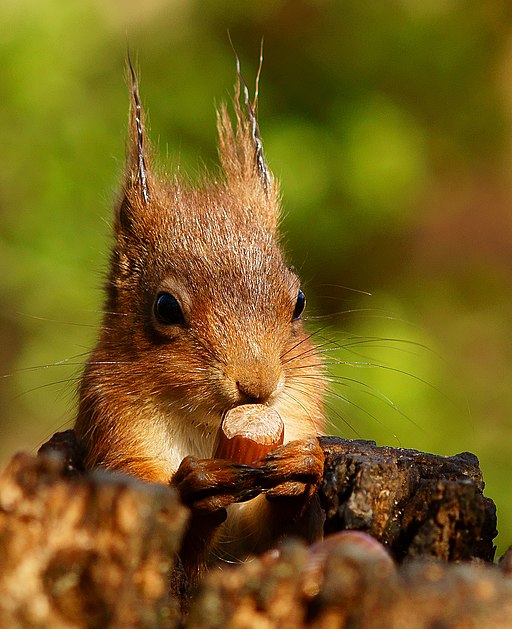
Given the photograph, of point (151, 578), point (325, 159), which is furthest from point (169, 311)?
point (325, 159)

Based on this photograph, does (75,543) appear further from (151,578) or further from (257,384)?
(257,384)

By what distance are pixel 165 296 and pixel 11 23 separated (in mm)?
2481

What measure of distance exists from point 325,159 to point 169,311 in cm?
233

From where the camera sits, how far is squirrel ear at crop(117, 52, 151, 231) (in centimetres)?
242

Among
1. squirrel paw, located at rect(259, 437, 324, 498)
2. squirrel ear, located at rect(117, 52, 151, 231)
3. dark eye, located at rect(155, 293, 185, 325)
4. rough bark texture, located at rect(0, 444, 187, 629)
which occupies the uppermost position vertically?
squirrel ear, located at rect(117, 52, 151, 231)

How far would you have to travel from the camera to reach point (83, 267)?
4.02 meters

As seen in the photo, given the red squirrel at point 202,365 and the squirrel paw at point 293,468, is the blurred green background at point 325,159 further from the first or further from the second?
the squirrel paw at point 293,468

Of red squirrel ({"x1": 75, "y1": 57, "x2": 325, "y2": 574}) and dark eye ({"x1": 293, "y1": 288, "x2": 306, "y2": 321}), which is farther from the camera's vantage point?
dark eye ({"x1": 293, "y1": 288, "x2": 306, "y2": 321})

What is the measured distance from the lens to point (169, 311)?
210 centimetres

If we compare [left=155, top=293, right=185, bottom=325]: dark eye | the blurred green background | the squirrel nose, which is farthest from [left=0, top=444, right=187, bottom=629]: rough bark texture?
the blurred green background

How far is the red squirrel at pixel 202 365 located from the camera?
67.3 inches

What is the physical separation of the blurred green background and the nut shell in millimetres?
1949

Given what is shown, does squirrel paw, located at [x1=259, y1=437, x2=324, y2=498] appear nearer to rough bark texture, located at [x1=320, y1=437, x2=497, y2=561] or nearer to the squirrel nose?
rough bark texture, located at [x1=320, y1=437, x2=497, y2=561]

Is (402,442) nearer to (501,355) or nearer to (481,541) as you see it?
(501,355)
